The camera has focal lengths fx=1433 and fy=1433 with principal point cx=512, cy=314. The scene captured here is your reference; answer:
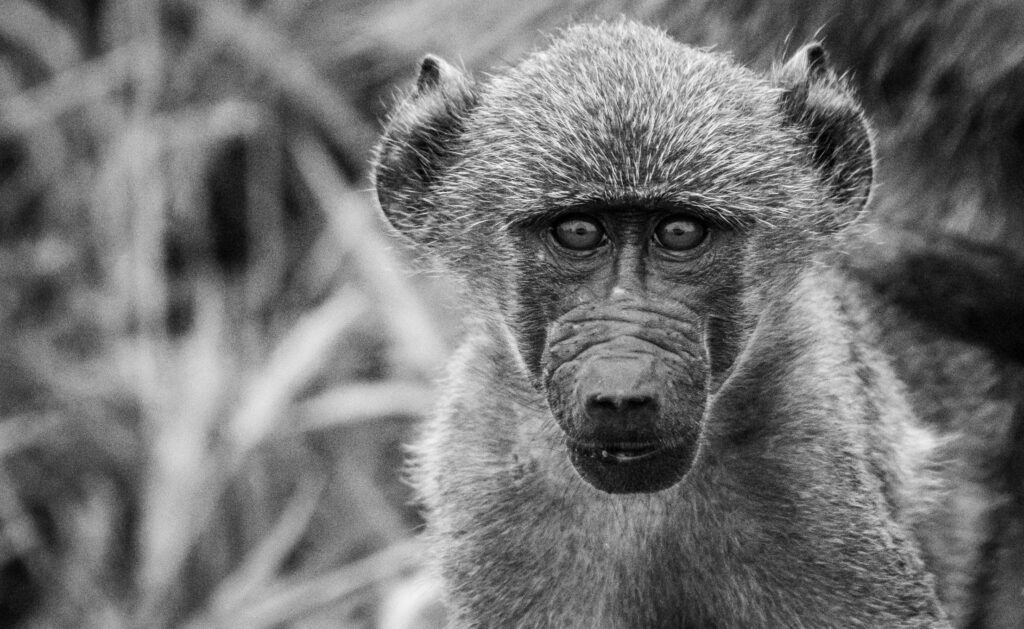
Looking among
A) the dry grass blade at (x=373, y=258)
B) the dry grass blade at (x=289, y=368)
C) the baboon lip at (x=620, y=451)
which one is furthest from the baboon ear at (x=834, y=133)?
the dry grass blade at (x=289, y=368)

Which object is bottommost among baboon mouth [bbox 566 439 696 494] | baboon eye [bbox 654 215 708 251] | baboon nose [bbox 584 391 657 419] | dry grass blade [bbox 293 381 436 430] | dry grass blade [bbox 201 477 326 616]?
baboon mouth [bbox 566 439 696 494]

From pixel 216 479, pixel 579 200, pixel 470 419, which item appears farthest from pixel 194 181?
pixel 579 200

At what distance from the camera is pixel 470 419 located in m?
4.45

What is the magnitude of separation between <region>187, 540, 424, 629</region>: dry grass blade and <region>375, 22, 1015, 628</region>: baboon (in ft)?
5.36

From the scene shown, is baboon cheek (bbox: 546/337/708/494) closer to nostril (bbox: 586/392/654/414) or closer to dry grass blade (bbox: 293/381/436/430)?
nostril (bbox: 586/392/654/414)

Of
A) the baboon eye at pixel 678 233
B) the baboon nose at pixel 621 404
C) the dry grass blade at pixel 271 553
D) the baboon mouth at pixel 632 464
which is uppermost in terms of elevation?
the baboon eye at pixel 678 233

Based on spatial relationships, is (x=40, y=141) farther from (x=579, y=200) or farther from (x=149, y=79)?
(x=579, y=200)

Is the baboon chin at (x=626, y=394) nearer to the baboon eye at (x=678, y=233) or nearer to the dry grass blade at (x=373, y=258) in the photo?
the baboon eye at (x=678, y=233)

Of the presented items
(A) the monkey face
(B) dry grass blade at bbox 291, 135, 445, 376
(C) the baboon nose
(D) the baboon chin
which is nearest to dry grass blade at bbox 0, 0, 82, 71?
(B) dry grass blade at bbox 291, 135, 445, 376

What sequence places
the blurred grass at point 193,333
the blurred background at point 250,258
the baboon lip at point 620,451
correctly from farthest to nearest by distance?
the blurred grass at point 193,333 → the blurred background at point 250,258 → the baboon lip at point 620,451

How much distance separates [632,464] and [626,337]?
0.32m

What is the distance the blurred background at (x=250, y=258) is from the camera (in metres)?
6.00

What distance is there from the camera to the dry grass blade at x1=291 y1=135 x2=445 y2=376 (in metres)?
6.57

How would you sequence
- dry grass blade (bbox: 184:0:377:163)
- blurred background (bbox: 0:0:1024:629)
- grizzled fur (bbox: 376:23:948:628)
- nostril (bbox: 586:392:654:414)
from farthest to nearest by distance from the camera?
dry grass blade (bbox: 184:0:377:163) < blurred background (bbox: 0:0:1024:629) < grizzled fur (bbox: 376:23:948:628) < nostril (bbox: 586:392:654:414)
